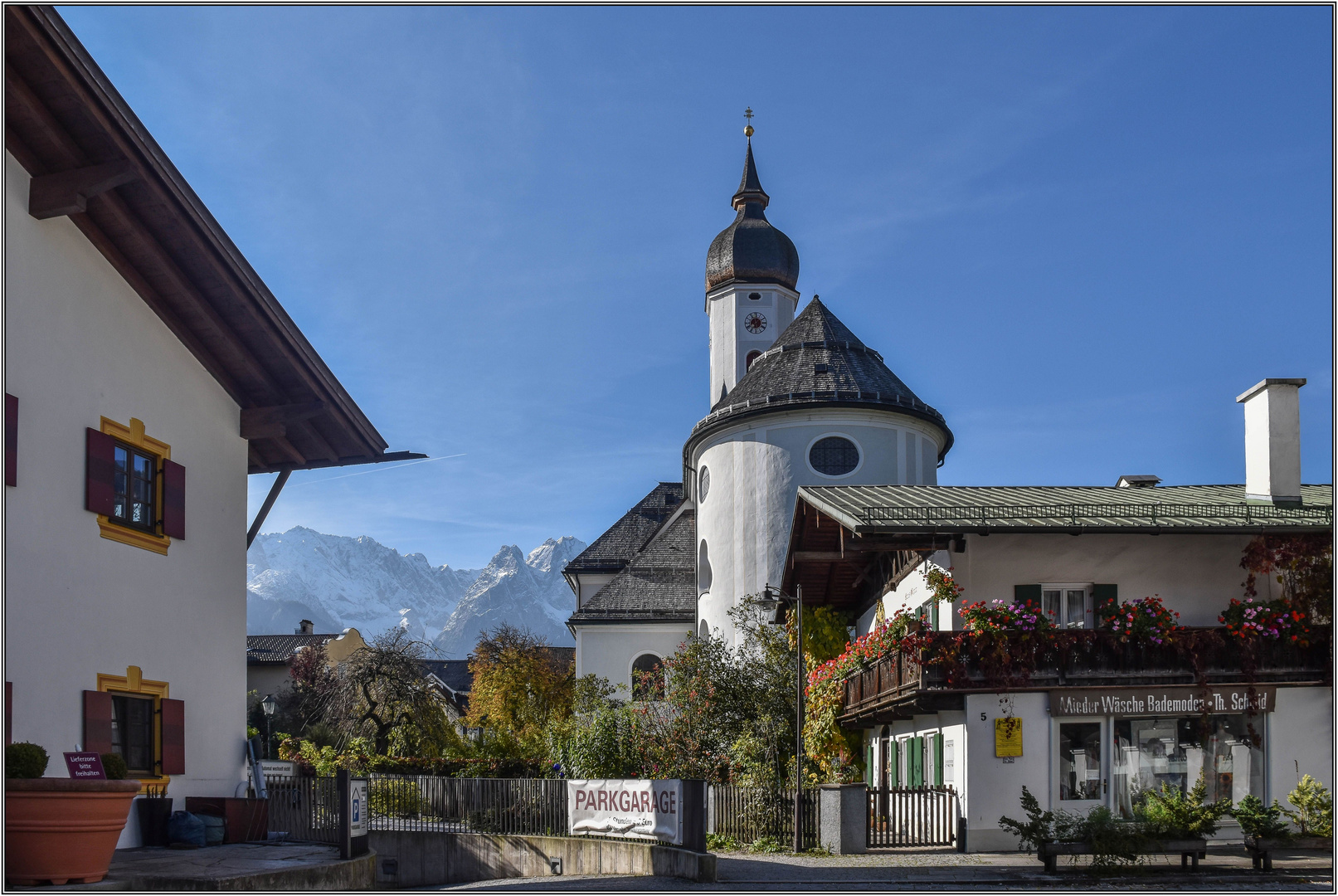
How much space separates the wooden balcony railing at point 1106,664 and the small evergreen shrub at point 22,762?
10.7m

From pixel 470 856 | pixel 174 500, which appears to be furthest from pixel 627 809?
pixel 174 500

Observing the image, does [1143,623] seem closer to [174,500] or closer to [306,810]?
[306,810]

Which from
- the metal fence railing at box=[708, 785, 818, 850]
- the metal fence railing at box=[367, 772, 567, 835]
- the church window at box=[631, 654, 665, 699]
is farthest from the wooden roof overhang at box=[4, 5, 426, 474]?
the church window at box=[631, 654, 665, 699]

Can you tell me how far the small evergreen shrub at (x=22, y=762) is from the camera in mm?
9219

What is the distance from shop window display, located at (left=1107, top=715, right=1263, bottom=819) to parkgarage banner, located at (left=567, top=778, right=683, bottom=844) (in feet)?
19.7

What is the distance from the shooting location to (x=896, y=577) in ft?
71.9

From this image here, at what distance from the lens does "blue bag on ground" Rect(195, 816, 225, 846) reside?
1387 cm

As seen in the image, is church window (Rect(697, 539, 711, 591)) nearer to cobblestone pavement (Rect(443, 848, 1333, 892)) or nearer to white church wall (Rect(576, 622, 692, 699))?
white church wall (Rect(576, 622, 692, 699))

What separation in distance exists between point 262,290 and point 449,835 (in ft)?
29.4

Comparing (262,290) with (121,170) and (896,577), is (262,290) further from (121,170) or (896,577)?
(896,577)

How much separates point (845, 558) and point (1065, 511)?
4158 mm

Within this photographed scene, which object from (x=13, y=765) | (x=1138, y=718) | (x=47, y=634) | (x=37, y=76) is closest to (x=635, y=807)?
(x=1138, y=718)

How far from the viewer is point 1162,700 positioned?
17078 millimetres

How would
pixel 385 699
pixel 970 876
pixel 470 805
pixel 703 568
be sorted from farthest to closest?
pixel 703 568, pixel 385 699, pixel 470 805, pixel 970 876
